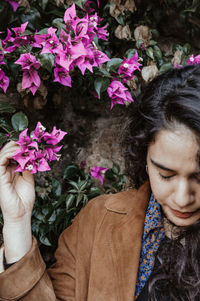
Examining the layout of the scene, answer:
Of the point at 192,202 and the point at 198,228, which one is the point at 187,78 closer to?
the point at 192,202

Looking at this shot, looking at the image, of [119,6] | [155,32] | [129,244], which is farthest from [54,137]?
[155,32]

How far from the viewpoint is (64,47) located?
1.05 m

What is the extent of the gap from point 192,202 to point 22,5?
3.02ft

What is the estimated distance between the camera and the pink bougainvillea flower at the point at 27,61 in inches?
42.3

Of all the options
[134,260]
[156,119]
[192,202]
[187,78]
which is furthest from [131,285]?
[187,78]

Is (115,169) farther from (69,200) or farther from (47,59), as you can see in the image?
(47,59)

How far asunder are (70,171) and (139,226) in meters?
0.47

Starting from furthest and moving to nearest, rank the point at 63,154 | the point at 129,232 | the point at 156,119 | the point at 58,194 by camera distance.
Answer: the point at 63,154 → the point at 58,194 → the point at 129,232 → the point at 156,119

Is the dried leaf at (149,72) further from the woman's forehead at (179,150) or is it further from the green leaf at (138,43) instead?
the woman's forehead at (179,150)

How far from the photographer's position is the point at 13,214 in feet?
3.56

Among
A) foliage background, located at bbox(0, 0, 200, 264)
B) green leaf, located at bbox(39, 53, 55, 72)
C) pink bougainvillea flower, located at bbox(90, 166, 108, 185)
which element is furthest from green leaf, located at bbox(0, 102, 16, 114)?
pink bougainvillea flower, located at bbox(90, 166, 108, 185)

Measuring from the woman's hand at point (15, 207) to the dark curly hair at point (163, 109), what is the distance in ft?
1.23

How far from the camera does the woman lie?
3.04ft

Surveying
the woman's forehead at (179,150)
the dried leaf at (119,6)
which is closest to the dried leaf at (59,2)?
the dried leaf at (119,6)
